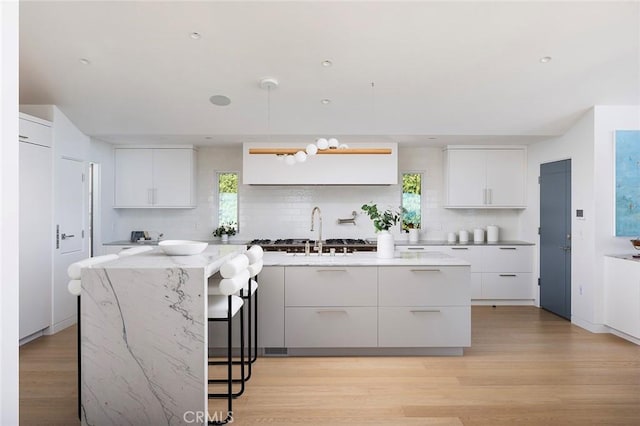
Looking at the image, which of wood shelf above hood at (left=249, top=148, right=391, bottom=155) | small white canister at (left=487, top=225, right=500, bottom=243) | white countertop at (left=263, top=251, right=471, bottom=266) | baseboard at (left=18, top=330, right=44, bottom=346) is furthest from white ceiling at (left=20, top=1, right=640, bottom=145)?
baseboard at (left=18, top=330, right=44, bottom=346)

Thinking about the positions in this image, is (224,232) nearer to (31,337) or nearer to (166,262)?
(31,337)

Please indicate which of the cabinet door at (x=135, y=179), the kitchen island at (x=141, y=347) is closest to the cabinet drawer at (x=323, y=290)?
the kitchen island at (x=141, y=347)

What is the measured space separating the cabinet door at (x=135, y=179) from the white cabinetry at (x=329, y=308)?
3279mm

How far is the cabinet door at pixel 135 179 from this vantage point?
591 centimetres

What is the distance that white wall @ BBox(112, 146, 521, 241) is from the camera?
20.5 feet

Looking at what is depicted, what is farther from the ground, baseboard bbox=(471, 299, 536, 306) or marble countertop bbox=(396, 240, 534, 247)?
marble countertop bbox=(396, 240, 534, 247)

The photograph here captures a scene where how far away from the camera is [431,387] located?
3.04m

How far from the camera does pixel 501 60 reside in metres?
3.81

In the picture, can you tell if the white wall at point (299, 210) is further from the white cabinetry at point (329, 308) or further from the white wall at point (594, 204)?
the white cabinetry at point (329, 308)

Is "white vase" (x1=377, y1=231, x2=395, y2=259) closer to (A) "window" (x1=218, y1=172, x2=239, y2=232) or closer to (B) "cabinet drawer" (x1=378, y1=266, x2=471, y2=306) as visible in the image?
(B) "cabinet drawer" (x1=378, y1=266, x2=471, y2=306)

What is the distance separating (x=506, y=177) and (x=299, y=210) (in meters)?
3.07

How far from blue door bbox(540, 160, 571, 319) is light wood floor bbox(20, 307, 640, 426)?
3.37 feet

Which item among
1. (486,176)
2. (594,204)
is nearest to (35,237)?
(486,176)

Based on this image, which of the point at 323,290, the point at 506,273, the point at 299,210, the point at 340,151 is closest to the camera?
the point at 323,290
